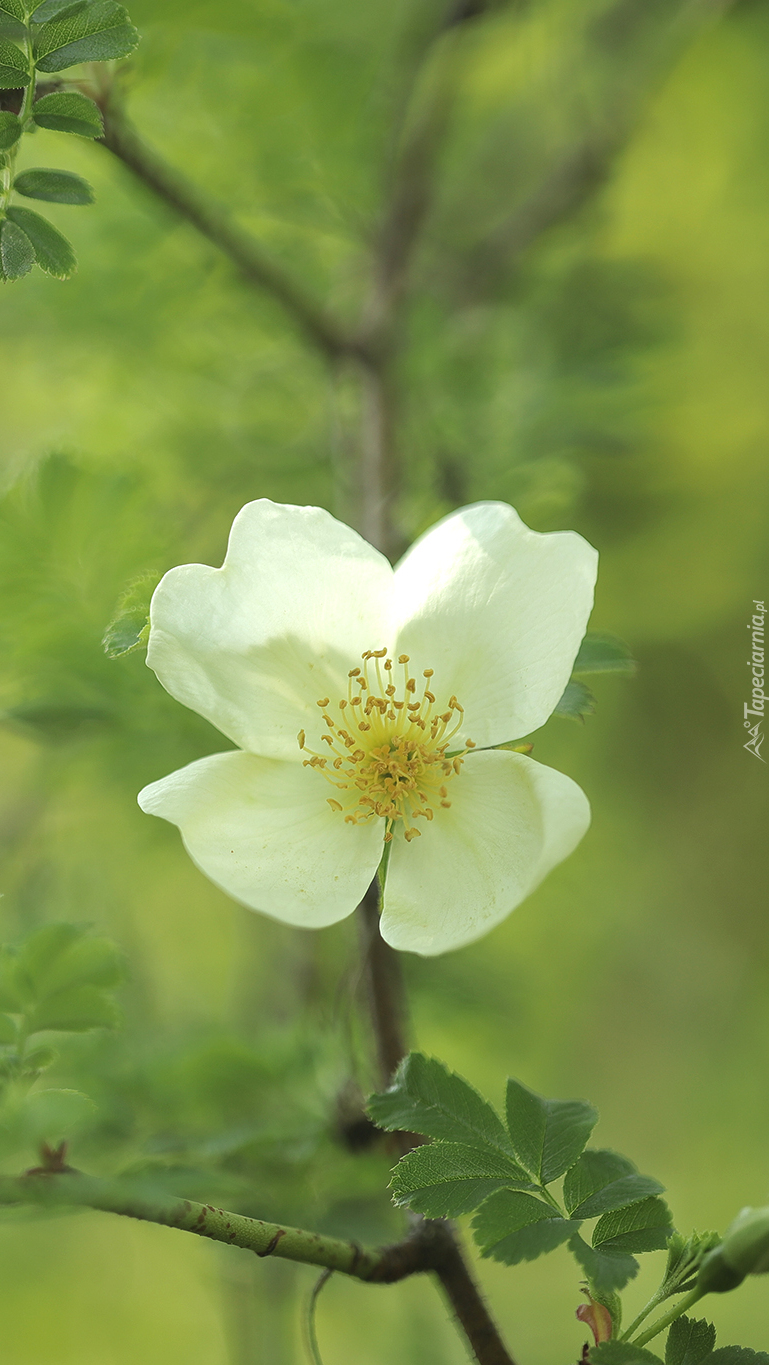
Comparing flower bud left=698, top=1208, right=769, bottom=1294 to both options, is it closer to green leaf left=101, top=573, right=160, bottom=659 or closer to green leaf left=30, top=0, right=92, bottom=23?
green leaf left=101, top=573, right=160, bottom=659

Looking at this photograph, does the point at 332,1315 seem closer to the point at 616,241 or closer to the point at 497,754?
the point at 497,754

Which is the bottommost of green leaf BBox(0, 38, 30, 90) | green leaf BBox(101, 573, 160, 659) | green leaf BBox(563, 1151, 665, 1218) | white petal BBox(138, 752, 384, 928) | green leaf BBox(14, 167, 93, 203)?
green leaf BBox(563, 1151, 665, 1218)

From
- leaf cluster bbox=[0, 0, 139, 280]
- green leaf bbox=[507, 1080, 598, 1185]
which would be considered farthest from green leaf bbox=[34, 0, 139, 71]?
green leaf bbox=[507, 1080, 598, 1185]

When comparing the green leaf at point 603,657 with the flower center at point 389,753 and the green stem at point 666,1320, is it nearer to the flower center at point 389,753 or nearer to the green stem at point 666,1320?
the flower center at point 389,753

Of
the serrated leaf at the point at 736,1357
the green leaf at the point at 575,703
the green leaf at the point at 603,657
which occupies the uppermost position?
the green leaf at the point at 603,657

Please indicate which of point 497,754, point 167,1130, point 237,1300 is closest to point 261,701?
point 497,754

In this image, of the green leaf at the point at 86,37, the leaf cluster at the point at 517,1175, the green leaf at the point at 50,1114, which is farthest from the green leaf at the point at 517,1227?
the green leaf at the point at 86,37
